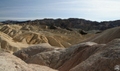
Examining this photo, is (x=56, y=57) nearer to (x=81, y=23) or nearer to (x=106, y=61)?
(x=106, y=61)

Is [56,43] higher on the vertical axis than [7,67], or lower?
lower

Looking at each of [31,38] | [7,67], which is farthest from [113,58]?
[31,38]

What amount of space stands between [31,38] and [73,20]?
67.4 m

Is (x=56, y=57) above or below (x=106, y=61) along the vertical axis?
below

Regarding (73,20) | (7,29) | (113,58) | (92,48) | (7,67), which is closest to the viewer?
(7,67)

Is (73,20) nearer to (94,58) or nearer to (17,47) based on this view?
(17,47)

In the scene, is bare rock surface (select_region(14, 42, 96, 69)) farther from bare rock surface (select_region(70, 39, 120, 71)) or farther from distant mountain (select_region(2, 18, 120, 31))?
distant mountain (select_region(2, 18, 120, 31))

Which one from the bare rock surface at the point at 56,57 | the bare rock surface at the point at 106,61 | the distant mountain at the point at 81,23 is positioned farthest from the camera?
the distant mountain at the point at 81,23

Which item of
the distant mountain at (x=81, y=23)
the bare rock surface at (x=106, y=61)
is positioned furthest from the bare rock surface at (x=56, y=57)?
the distant mountain at (x=81, y=23)

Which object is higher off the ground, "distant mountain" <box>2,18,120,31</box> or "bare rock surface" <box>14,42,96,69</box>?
"bare rock surface" <box>14,42,96,69</box>

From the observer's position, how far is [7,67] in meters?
4.61

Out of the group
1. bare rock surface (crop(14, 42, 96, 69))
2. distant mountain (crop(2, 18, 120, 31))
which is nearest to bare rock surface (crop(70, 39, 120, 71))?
bare rock surface (crop(14, 42, 96, 69))

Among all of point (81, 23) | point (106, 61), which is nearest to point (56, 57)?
point (106, 61)

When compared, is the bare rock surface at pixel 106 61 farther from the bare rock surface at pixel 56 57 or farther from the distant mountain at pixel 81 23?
the distant mountain at pixel 81 23
